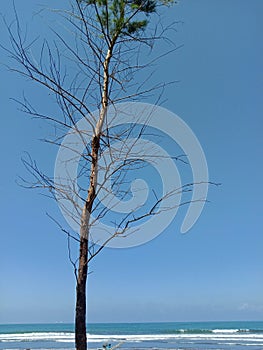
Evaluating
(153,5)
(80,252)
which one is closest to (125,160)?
(80,252)

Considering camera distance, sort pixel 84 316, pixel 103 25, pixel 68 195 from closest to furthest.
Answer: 1. pixel 84 316
2. pixel 68 195
3. pixel 103 25

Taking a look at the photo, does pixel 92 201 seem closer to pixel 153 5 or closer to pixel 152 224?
pixel 152 224

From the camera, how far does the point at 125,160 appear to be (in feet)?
9.57

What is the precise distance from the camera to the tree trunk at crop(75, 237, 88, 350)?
2.55m

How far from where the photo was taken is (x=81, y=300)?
2584mm

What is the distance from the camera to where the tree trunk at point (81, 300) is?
2549mm

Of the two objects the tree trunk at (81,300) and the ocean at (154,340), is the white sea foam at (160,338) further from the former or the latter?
the tree trunk at (81,300)

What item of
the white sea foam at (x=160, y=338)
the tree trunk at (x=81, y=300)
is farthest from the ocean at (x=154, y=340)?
the tree trunk at (x=81, y=300)

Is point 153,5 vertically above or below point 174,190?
above

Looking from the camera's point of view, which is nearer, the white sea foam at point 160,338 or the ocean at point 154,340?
the ocean at point 154,340

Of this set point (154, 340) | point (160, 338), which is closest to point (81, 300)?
point (154, 340)

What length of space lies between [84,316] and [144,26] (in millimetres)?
2007

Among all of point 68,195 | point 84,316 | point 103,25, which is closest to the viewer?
point 84,316

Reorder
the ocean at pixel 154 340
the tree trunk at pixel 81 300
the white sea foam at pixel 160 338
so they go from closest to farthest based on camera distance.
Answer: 1. the tree trunk at pixel 81 300
2. the ocean at pixel 154 340
3. the white sea foam at pixel 160 338
